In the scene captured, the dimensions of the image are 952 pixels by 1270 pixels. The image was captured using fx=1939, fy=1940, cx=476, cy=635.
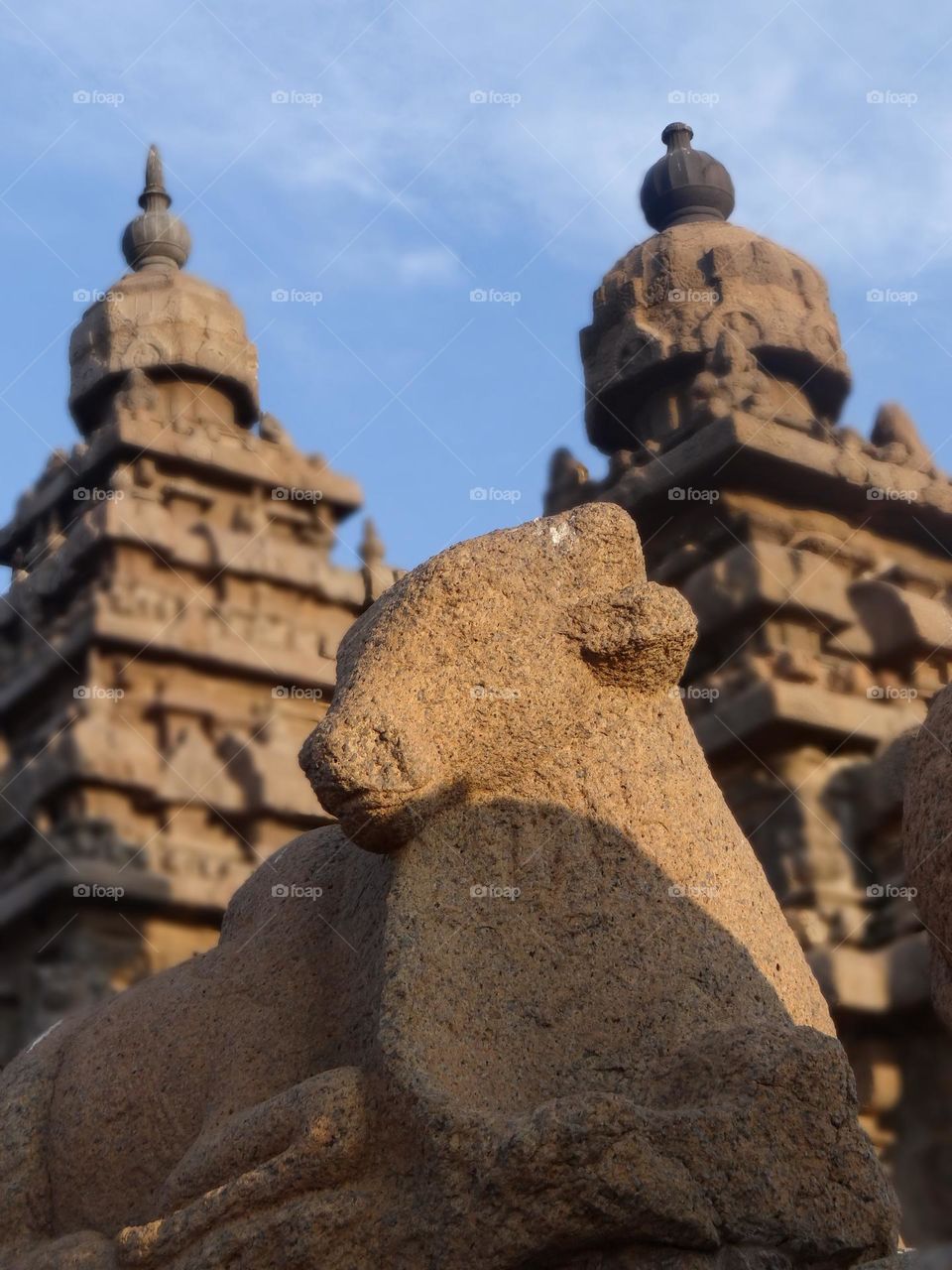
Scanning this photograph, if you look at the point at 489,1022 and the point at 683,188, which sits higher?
the point at 683,188

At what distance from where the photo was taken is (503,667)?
Answer: 14.1 feet

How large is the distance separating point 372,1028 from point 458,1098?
32 cm

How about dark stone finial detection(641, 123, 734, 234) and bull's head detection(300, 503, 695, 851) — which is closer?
bull's head detection(300, 503, 695, 851)

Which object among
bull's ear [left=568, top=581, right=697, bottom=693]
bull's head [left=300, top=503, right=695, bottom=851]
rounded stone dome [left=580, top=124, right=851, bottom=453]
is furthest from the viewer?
rounded stone dome [left=580, top=124, right=851, bottom=453]

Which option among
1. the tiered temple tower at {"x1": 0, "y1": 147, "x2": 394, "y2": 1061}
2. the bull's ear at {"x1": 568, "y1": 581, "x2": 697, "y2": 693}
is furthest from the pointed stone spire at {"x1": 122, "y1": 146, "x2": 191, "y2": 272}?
the bull's ear at {"x1": 568, "y1": 581, "x2": 697, "y2": 693}

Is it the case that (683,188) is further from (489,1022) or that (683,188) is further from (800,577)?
(489,1022)

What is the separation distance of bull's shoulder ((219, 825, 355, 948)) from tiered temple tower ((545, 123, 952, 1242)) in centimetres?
343

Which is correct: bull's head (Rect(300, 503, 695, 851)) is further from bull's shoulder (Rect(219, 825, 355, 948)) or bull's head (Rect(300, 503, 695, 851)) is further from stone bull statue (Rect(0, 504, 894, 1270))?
bull's shoulder (Rect(219, 825, 355, 948))

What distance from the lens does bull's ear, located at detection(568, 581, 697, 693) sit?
14.2 feet

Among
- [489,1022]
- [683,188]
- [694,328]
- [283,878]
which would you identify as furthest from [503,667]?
[683,188]

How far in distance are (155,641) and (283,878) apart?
6.42 meters

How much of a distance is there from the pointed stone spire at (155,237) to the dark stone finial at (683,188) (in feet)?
11.5

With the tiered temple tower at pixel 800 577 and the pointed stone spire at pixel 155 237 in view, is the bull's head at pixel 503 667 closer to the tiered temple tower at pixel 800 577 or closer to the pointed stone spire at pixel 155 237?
the tiered temple tower at pixel 800 577

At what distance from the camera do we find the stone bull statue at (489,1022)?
3.56 metres
